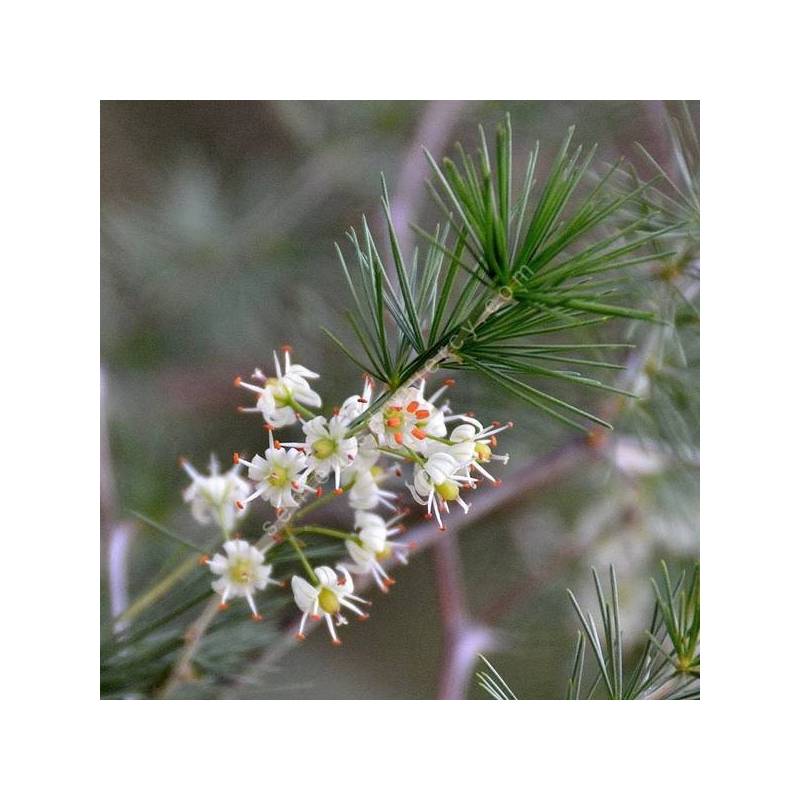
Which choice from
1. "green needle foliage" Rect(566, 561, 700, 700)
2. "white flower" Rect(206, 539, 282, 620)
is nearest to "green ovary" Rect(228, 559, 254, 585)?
"white flower" Rect(206, 539, 282, 620)

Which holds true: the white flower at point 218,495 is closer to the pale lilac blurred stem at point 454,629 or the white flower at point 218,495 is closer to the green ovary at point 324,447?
the green ovary at point 324,447

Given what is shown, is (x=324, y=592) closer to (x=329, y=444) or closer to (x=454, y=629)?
(x=329, y=444)

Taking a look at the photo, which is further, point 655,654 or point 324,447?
point 655,654

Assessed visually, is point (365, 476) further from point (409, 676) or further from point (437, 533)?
point (409, 676)

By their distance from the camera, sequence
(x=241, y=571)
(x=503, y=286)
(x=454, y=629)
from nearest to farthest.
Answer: (x=503, y=286) → (x=241, y=571) → (x=454, y=629)

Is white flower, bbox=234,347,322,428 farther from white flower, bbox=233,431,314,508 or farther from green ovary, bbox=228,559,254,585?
green ovary, bbox=228,559,254,585

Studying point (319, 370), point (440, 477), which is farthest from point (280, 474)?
point (319, 370)
